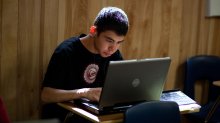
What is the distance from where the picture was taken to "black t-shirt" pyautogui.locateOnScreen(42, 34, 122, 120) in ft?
6.96

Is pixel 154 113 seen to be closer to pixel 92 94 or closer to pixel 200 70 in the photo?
pixel 92 94

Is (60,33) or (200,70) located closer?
(60,33)

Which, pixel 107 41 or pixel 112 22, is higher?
pixel 112 22

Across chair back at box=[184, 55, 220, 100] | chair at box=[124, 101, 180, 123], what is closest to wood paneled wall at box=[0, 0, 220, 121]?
chair back at box=[184, 55, 220, 100]

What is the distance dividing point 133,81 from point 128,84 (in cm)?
3

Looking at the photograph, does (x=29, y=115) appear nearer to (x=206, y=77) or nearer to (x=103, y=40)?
(x=103, y=40)

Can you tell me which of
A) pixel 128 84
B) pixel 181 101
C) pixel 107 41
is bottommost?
pixel 181 101

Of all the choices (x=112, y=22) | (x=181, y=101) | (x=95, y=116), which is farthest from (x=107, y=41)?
(x=181, y=101)

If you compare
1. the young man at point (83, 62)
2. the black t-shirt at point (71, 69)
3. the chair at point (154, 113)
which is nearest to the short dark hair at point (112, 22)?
the young man at point (83, 62)

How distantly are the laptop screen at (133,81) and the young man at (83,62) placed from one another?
5.1 inches

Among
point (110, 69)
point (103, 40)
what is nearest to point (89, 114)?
point (110, 69)

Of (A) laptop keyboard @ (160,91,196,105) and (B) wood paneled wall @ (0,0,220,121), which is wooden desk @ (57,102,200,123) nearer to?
(A) laptop keyboard @ (160,91,196,105)

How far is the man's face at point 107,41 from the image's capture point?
6.87ft

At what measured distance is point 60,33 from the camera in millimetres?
2549
